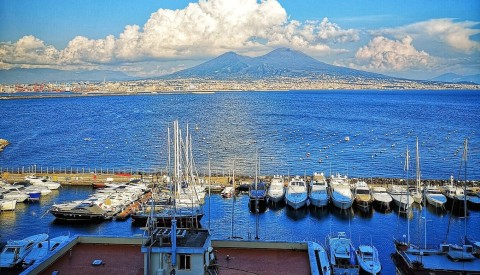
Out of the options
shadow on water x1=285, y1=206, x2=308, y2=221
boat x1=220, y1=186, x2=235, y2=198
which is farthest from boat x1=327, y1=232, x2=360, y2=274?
boat x1=220, y1=186, x2=235, y2=198

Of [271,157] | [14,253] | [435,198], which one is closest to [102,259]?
[14,253]

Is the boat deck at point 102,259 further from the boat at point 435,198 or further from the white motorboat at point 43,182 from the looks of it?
the white motorboat at point 43,182

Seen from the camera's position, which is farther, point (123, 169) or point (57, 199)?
point (123, 169)

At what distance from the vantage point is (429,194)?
25406 millimetres

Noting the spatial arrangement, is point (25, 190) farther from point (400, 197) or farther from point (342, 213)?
point (400, 197)

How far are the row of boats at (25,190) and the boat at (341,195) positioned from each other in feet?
52.4

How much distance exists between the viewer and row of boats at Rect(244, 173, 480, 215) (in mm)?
24531

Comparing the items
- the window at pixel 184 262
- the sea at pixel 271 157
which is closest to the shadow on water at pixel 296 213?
the sea at pixel 271 157

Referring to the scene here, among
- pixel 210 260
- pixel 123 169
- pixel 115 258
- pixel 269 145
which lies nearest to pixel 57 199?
pixel 123 169

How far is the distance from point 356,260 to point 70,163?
30.6 meters

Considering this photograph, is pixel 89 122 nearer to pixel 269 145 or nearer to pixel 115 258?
pixel 269 145

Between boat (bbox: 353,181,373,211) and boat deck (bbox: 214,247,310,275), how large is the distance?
15693 millimetres

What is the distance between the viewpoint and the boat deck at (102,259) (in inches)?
341

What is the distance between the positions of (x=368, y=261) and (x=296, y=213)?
8.13 meters
